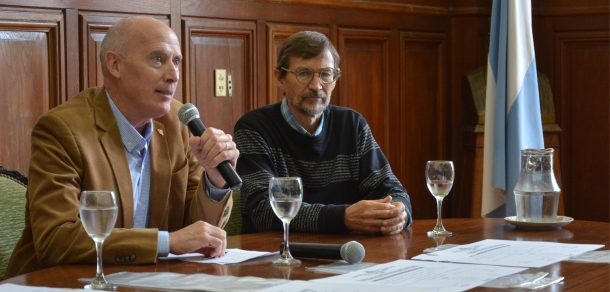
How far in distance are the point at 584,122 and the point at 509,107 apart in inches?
42.2

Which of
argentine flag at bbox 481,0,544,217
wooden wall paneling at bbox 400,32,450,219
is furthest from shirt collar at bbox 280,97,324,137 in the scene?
wooden wall paneling at bbox 400,32,450,219

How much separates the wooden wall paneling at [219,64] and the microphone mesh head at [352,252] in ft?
7.66

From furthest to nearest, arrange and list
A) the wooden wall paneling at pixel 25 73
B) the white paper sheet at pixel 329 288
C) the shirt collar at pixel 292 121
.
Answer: the wooden wall paneling at pixel 25 73, the shirt collar at pixel 292 121, the white paper sheet at pixel 329 288

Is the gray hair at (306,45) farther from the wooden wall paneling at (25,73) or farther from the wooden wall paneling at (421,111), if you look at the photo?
the wooden wall paneling at (421,111)

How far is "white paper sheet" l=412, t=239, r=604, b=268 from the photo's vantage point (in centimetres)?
182

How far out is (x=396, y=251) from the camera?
2010mm

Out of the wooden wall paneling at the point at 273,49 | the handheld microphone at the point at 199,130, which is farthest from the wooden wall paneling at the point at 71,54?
the handheld microphone at the point at 199,130

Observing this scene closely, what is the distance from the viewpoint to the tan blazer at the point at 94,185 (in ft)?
6.23

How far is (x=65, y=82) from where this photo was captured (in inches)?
141

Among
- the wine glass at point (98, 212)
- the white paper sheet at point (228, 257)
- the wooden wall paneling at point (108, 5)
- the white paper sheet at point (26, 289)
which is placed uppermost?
the wooden wall paneling at point (108, 5)

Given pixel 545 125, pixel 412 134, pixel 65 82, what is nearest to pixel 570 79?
pixel 545 125

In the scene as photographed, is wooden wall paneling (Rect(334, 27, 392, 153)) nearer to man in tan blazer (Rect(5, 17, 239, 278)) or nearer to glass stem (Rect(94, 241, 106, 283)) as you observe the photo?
man in tan blazer (Rect(5, 17, 239, 278))

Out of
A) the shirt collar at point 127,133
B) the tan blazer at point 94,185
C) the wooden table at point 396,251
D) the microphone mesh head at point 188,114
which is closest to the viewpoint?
the wooden table at point 396,251

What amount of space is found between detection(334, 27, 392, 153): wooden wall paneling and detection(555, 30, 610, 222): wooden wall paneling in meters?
1.06
